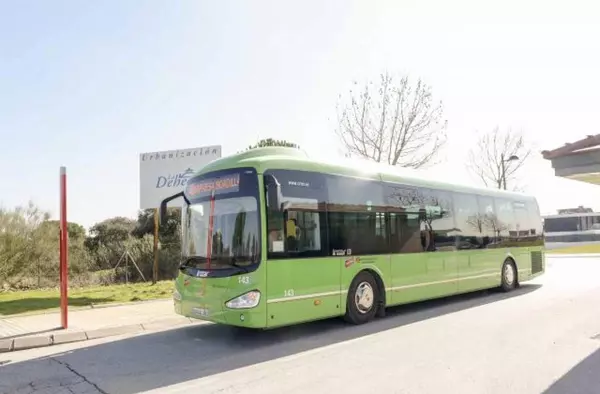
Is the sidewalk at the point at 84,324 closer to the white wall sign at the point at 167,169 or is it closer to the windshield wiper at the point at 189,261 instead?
the windshield wiper at the point at 189,261

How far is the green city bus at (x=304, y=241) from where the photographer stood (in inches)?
317

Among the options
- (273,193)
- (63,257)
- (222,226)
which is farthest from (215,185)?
(63,257)

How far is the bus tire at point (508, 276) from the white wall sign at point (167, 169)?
1026cm

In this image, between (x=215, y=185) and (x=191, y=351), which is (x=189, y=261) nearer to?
(x=215, y=185)

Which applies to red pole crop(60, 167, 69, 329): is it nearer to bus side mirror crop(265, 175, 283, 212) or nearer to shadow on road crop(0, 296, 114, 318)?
shadow on road crop(0, 296, 114, 318)

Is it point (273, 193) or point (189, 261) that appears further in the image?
point (189, 261)

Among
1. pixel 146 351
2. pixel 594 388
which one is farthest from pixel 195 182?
pixel 594 388

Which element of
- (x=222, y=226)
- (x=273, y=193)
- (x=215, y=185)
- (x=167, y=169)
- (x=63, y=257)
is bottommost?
(x=63, y=257)

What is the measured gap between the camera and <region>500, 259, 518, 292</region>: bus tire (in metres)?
14.7

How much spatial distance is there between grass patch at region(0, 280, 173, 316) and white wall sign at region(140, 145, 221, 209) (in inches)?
133

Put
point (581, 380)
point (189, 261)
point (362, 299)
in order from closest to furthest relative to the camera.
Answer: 1. point (581, 380)
2. point (189, 261)
3. point (362, 299)

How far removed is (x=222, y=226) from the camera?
8.46 meters

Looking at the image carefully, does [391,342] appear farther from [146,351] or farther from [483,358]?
[146,351]

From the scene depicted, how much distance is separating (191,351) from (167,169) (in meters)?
11.3
